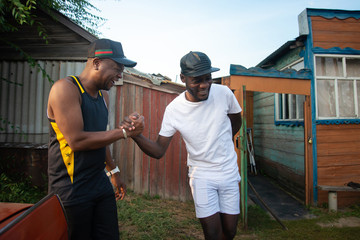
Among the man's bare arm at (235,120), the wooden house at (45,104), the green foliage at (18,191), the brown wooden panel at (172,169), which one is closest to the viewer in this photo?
the man's bare arm at (235,120)

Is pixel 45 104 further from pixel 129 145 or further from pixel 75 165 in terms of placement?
pixel 75 165

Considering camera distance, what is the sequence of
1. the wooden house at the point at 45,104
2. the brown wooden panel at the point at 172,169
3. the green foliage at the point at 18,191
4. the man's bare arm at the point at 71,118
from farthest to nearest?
the brown wooden panel at the point at 172,169, the wooden house at the point at 45,104, the green foliage at the point at 18,191, the man's bare arm at the point at 71,118

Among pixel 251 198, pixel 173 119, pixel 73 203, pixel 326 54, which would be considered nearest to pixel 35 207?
pixel 73 203

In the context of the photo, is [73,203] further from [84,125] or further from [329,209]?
[329,209]

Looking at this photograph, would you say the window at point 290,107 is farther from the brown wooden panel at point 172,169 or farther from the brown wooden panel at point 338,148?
the brown wooden panel at point 172,169

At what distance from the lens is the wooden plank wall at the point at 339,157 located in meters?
5.88

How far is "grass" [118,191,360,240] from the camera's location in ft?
13.7

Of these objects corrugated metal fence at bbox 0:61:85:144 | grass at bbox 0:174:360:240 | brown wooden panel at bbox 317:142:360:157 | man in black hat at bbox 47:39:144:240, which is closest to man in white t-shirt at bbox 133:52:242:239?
man in black hat at bbox 47:39:144:240

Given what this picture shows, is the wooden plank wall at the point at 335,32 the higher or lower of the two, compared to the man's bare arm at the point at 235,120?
higher

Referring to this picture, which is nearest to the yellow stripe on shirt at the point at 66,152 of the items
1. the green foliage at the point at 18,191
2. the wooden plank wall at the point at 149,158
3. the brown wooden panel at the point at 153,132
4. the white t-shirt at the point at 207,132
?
the white t-shirt at the point at 207,132

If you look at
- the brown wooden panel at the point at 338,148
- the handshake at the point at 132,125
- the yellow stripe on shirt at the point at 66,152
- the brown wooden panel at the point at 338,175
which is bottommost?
the brown wooden panel at the point at 338,175

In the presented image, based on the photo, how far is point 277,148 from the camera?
8.20 metres

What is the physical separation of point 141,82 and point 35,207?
446 centimetres

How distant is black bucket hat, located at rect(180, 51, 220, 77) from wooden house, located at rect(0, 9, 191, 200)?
3246mm
